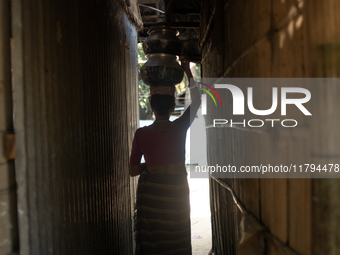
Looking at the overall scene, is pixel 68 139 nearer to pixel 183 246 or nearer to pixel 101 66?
pixel 101 66

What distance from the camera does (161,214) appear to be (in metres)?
2.43

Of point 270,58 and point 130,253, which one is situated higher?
point 270,58

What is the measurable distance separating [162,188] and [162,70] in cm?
111

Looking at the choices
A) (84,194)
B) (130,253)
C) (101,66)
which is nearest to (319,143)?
(84,194)

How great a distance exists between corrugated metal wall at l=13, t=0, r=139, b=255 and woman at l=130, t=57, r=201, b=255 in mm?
317

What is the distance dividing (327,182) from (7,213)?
52.7 inches

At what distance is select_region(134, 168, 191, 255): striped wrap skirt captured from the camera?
2422mm

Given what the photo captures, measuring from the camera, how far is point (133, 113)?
374cm

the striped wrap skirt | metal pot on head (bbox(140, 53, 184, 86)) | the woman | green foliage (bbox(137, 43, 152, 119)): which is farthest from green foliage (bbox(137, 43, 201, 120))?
the striped wrap skirt

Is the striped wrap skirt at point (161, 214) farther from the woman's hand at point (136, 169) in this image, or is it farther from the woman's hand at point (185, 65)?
the woman's hand at point (185, 65)

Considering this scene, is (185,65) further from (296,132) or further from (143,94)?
(143,94)

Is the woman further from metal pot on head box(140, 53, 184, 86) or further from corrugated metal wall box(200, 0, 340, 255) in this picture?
corrugated metal wall box(200, 0, 340, 255)

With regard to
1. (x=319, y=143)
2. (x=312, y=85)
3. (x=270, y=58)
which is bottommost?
(x=319, y=143)

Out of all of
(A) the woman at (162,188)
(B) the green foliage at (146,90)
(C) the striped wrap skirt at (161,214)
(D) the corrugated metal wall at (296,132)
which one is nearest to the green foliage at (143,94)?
(B) the green foliage at (146,90)
